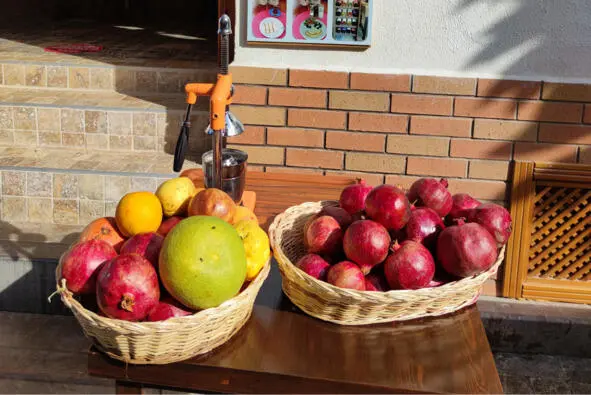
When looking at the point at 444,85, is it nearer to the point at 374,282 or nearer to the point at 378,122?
the point at 378,122

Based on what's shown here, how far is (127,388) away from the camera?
171 cm

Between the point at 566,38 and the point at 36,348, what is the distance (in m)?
3.24

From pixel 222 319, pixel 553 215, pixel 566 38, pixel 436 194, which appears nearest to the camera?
pixel 222 319

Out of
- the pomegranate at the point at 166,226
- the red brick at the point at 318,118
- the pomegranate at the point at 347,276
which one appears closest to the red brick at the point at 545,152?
the red brick at the point at 318,118

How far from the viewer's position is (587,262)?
4125 millimetres

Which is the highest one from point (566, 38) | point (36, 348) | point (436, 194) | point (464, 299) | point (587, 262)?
point (566, 38)

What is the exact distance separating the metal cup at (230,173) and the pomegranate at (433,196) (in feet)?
2.15

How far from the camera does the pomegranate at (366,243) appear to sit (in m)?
1.82

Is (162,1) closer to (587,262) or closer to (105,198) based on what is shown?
(105,198)

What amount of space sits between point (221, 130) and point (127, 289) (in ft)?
2.41

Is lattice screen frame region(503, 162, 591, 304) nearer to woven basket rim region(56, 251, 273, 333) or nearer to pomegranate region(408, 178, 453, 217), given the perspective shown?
pomegranate region(408, 178, 453, 217)

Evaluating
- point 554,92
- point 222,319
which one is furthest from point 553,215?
point 222,319

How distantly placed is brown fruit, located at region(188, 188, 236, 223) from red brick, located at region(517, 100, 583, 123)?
2.28 metres

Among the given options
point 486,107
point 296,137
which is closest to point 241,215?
point 296,137
